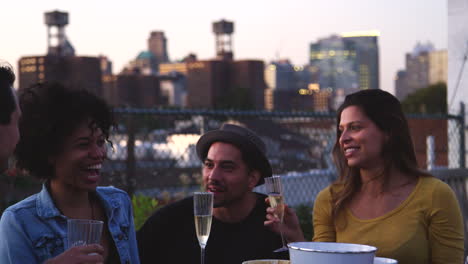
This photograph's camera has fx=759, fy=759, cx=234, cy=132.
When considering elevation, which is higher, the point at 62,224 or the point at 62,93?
the point at 62,93

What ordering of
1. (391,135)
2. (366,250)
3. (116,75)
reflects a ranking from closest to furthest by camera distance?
(366,250) < (391,135) < (116,75)

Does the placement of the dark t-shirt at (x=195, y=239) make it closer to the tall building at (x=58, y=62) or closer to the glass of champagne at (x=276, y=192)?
the glass of champagne at (x=276, y=192)

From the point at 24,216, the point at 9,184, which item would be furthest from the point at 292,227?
the point at 9,184

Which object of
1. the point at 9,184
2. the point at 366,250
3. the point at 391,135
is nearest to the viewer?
the point at 366,250

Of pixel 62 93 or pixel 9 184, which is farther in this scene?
pixel 9 184

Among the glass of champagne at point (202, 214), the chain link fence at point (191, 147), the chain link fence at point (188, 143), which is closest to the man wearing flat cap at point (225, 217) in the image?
the glass of champagne at point (202, 214)

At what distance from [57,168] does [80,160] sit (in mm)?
109

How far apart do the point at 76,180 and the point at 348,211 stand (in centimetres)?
124

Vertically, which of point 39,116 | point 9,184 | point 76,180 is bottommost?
point 9,184

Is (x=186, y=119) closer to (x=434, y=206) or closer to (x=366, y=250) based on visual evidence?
(x=434, y=206)

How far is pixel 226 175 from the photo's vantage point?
10.6 feet

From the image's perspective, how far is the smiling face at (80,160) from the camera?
9.30 ft

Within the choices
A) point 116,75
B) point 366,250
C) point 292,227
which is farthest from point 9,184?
point 116,75

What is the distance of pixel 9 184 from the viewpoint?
6480mm
